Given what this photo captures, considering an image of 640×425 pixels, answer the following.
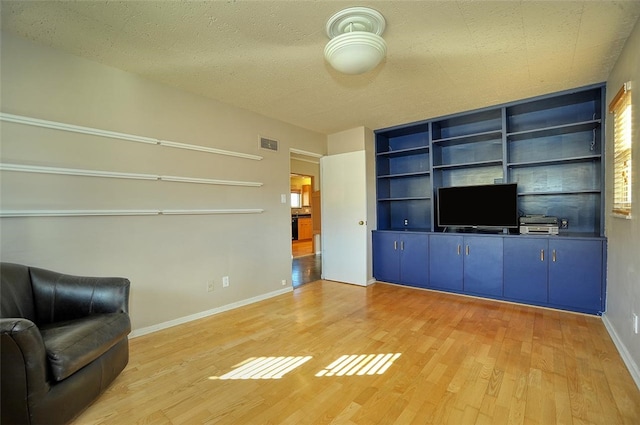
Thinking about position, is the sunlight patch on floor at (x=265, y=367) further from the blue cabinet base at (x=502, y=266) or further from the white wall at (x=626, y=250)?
the blue cabinet base at (x=502, y=266)

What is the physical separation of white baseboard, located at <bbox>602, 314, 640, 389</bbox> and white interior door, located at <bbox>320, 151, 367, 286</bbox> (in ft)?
8.42

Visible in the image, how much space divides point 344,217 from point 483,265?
1977 mm

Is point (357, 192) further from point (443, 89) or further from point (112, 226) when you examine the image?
Result: point (112, 226)

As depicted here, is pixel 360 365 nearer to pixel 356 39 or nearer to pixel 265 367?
pixel 265 367

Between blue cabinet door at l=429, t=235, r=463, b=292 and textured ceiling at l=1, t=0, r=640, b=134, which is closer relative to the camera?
textured ceiling at l=1, t=0, r=640, b=134

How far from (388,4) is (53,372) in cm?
274

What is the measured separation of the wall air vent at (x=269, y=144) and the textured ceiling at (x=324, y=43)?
578 mm

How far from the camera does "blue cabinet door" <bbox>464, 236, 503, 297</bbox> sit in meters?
3.44

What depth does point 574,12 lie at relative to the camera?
6.06ft

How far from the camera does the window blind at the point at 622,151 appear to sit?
214 cm

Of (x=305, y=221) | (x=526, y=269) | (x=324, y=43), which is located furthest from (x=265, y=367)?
(x=305, y=221)

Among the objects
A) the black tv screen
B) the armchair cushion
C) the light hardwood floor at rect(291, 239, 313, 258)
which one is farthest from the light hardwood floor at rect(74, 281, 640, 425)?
the light hardwood floor at rect(291, 239, 313, 258)

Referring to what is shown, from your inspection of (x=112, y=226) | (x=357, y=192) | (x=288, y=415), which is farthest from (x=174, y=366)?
(x=357, y=192)

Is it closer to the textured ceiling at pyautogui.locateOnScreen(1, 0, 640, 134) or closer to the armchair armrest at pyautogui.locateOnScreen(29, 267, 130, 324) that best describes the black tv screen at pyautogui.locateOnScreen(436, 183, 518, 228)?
the textured ceiling at pyautogui.locateOnScreen(1, 0, 640, 134)
